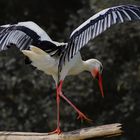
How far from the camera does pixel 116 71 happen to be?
12016 millimetres

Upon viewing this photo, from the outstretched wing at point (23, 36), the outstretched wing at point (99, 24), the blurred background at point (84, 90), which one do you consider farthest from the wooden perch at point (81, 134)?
the blurred background at point (84, 90)

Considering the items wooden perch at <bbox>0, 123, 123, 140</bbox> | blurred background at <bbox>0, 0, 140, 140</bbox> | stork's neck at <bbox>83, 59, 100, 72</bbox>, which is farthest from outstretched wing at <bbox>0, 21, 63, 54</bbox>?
blurred background at <bbox>0, 0, 140, 140</bbox>

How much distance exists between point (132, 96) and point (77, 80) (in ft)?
2.62

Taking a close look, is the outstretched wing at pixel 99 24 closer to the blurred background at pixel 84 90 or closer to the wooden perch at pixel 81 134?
the wooden perch at pixel 81 134

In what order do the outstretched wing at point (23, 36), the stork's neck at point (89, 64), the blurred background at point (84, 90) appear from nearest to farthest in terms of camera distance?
the outstretched wing at point (23, 36) < the stork's neck at point (89, 64) < the blurred background at point (84, 90)

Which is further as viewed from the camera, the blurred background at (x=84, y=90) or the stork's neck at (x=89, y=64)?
the blurred background at (x=84, y=90)

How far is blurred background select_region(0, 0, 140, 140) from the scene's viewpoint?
1159 cm

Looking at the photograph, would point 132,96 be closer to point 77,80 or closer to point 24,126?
point 77,80

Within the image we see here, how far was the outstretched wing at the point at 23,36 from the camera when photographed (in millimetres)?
7145

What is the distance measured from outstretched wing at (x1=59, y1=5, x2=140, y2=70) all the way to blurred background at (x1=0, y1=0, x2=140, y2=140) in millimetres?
4450

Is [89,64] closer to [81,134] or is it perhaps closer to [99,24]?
[99,24]

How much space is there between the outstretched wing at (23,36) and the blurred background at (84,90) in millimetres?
3919

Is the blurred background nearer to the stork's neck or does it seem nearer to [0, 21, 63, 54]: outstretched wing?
the stork's neck

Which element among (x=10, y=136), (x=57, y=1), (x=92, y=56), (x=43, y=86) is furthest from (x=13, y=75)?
(x=10, y=136)
